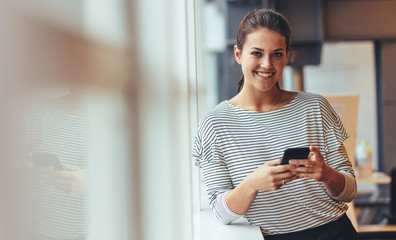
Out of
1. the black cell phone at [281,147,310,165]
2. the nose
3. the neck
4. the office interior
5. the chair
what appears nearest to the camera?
the office interior

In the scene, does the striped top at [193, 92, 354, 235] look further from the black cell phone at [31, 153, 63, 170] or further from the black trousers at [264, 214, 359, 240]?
the black cell phone at [31, 153, 63, 170]

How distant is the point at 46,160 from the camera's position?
392 mm

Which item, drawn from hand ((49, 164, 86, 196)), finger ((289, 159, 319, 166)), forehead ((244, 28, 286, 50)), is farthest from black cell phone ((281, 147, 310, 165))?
hand ((49, 164, 86, 196))

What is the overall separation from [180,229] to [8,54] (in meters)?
1.02

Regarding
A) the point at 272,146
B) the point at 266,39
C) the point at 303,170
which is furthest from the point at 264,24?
the point at 303,170

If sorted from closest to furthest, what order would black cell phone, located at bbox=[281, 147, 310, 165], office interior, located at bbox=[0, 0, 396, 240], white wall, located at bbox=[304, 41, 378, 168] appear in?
office interior, located at bbox=[0, 0, 396, 240], black cell phone, located at bbox=[281, 147, 310, 165], white wall, located at bbox=[304, 41, 378, 168]

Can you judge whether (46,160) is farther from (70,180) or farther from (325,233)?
(325,233)

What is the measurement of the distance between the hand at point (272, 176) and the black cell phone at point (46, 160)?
37.4 inches

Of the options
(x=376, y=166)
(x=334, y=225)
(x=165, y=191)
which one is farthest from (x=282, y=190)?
(x=376, y=166)

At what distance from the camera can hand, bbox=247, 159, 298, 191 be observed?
4.25ft

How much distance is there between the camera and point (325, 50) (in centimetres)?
611

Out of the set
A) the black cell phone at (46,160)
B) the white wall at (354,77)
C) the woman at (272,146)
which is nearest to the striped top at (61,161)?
the black cell phone at (46,160)

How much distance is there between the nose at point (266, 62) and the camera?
1.45 metres

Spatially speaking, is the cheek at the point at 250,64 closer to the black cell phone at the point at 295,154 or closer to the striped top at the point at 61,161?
the black cell phone at the point at 295,154
